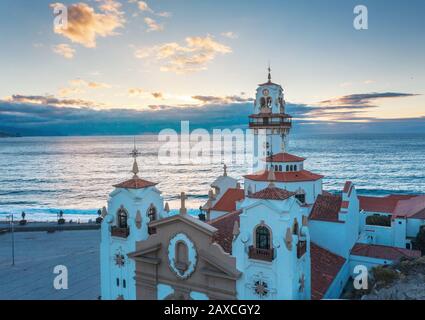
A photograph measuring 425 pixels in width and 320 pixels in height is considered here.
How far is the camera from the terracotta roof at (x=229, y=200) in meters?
35.7

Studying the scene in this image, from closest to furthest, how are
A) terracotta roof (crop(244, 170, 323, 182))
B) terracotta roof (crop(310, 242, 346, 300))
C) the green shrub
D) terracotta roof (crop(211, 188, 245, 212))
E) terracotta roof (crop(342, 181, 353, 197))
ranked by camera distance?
terracotta roof (crop(310, 242, 346, 300)) < the green shrub < terracotta roof (crop(342, 181, 353, 197)) < terracotta roof (crop(244, 170, 323, 182)) < terracotta roof (crop(211, 188, 245, 212))

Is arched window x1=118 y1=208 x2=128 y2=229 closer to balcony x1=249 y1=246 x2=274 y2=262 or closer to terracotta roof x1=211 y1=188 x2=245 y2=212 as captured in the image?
balcony x1=249 y1=246 x2=274 y2=262

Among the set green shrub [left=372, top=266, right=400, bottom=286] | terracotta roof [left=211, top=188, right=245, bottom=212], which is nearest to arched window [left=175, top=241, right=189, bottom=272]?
green shrub [left=372, top=266, right=400, bottom=286]

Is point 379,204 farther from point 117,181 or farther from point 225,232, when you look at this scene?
point 117,181

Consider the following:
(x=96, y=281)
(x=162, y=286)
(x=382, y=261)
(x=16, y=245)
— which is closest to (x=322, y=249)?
(x=382, y=261)

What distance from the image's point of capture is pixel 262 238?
18.5 m

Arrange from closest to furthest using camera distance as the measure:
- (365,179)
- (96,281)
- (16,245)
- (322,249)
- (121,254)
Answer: (121,254) → (322,249) → (96,281) → (16,245) → (365,179)

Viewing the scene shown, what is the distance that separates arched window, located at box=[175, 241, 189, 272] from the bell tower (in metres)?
26.7

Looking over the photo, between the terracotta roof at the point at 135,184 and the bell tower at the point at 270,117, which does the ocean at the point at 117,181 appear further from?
the terracotta roof at the point at 135,184

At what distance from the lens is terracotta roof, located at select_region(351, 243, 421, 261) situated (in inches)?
1067

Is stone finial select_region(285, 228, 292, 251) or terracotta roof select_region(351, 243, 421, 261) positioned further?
terracotta roof select_region(351, 243, 421, 261)

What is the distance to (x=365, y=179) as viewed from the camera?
10775 centimetres

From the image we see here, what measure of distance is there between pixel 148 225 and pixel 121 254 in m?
2.87

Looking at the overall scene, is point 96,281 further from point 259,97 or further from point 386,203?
point 386,203
